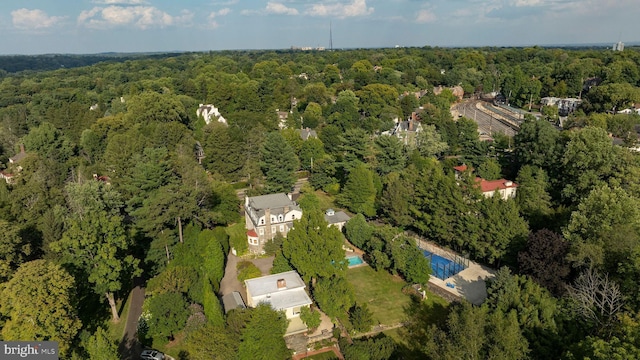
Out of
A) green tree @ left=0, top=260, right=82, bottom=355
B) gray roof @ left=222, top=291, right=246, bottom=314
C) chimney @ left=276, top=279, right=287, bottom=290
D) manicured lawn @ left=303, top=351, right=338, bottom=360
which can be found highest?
green tree @ left=0, top=260, right=82, bottom=355

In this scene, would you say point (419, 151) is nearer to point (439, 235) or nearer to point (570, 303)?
point (439, 235)

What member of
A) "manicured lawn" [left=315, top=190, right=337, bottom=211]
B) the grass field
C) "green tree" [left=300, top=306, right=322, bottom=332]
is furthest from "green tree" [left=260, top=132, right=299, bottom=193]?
"green tree" [left=300, top=306, right=322, bottom=332]

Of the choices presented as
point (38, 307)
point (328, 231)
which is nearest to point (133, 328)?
point (38, 307)

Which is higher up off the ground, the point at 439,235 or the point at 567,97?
the point at 567,97

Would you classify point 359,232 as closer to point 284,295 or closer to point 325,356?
point 284,295

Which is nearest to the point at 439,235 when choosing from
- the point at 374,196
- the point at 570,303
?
the point at 374,196

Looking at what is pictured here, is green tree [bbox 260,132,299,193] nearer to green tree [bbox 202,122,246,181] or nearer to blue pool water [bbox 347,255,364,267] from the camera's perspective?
green tree [bbox 202,122,246,181]

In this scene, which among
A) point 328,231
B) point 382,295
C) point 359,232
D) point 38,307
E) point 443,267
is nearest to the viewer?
point 38,307
